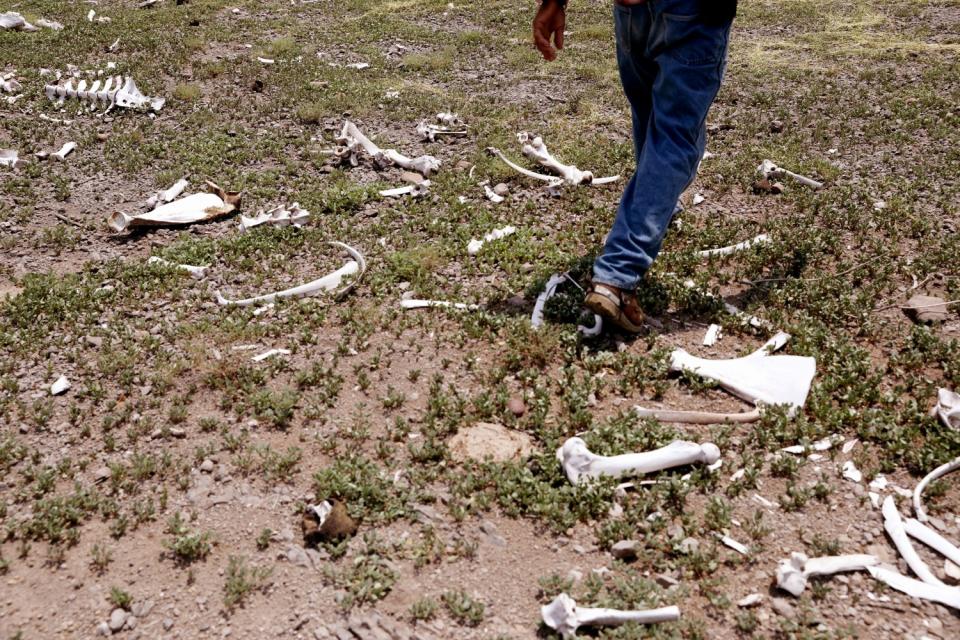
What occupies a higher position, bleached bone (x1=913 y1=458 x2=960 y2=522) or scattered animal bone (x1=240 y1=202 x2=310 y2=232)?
bleached bone (x1=913 y1=458 x2=960 y2=522)

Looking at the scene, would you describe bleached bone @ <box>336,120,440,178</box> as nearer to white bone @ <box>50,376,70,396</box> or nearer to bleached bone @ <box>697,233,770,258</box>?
bleached bone @ <box>697,233,770,258</box>

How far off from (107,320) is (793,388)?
4.82 meters

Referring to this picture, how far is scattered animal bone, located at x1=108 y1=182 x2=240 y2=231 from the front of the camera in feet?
23.2

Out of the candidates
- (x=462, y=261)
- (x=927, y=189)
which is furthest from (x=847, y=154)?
(x=462, y=261)

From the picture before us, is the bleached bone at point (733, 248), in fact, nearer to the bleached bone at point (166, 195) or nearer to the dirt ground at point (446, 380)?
the dirt ground at point (446, 380)

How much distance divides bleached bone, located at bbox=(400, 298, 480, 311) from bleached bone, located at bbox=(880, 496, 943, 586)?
293 cm

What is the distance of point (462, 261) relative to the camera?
6359 mm

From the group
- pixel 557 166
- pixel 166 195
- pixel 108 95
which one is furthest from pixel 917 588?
pixel 108 95

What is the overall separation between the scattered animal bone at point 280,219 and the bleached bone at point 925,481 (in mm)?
5240

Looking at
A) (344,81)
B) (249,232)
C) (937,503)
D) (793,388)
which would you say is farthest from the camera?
(344,81)

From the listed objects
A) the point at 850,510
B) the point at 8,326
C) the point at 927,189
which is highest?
the point at 927,189

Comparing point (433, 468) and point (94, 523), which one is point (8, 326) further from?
point (433, 468)

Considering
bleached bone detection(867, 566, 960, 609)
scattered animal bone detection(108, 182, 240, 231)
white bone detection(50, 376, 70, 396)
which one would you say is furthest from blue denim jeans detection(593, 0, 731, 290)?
scattered animal bone detection(108, 182, 240, 231)

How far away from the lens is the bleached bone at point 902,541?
344cm
